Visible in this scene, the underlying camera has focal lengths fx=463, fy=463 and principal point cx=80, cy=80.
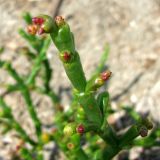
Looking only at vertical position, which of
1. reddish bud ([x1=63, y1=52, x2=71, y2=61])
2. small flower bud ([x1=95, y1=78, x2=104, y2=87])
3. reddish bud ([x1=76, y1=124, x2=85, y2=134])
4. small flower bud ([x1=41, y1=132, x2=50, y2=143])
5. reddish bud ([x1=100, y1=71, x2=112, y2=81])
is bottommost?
small flower bud ([x1=41, y1=132, x2=50, y2=143])

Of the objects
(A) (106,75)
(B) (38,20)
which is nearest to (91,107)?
(A) (106,75)

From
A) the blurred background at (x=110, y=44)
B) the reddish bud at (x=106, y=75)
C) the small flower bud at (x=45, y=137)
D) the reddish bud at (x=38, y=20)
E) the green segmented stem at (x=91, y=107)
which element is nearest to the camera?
the reddish bud at (x=38, y=20)

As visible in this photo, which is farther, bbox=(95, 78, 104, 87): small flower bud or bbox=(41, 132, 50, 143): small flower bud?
bbox=(41, 132, 50, 143): small flower bud

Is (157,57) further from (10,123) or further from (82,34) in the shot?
(10,123)

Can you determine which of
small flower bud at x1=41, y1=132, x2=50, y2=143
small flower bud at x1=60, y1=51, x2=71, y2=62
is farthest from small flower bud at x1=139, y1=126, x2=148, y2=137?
Result: small flower bud at x1=41, y1=132, x2=50, y2=143

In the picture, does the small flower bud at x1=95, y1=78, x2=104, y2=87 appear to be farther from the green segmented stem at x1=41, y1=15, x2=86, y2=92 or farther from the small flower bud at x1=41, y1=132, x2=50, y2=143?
the small flower bud at x1=41, y1=132, x2=50, y2=143

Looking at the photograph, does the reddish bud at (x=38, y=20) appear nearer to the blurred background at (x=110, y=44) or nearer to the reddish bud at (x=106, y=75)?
the reddish bud at (x=106, y=75)

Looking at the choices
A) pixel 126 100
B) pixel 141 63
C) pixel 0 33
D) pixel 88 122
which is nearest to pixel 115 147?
pixel 88 122

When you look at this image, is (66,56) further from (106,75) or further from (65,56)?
(106,75)

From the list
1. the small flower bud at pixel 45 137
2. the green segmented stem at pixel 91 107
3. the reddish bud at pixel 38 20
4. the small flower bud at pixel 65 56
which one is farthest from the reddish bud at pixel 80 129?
the small flower bud at pixel 45 137
